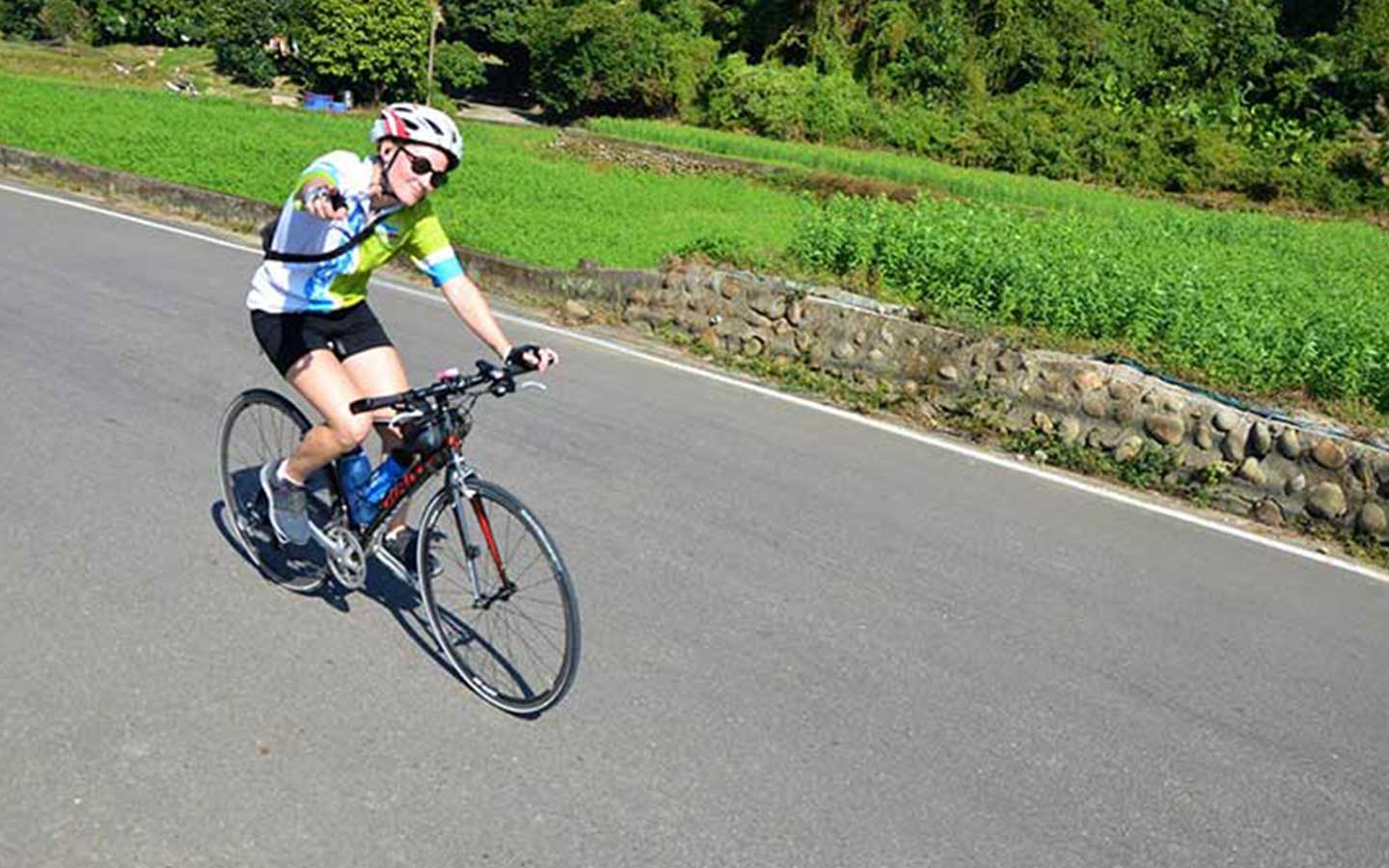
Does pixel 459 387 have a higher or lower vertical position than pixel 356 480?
higher

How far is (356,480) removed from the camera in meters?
4.62

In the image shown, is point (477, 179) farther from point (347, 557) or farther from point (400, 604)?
point (347, 557)

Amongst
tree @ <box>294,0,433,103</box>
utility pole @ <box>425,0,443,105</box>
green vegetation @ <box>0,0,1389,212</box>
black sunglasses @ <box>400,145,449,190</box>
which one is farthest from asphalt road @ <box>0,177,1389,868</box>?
utility pole @ <box>425,0,443,105</box>

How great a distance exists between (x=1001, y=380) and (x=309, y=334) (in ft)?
19.0

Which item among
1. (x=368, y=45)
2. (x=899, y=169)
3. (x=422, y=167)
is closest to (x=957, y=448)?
(x=422, y=167)

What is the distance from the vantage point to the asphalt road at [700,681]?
362cm

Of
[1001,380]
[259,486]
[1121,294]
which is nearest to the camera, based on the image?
[259,486]

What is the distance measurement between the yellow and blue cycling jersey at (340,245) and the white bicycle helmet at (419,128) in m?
0.20

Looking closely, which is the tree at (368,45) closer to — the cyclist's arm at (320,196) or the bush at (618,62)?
the bush at (618,62)

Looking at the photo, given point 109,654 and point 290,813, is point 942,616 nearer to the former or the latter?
point 290,813

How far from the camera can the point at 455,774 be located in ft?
12.5

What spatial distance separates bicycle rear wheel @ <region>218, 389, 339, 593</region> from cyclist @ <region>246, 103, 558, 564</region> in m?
0.26

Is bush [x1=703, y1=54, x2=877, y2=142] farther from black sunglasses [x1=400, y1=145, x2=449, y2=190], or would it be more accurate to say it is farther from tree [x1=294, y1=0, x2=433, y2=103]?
black sunglasses [x1=400, y1=145, x2=449, y2=190]

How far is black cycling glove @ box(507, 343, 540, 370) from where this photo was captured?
4.00m
